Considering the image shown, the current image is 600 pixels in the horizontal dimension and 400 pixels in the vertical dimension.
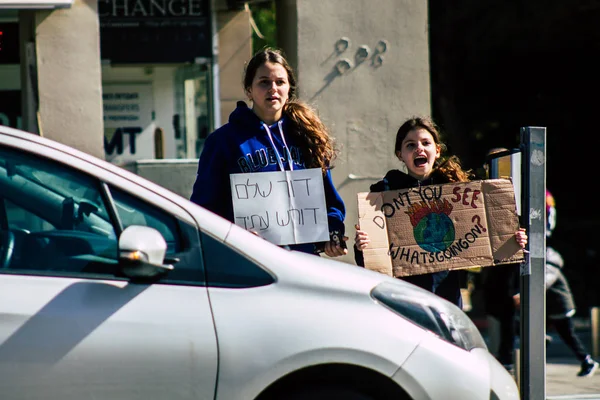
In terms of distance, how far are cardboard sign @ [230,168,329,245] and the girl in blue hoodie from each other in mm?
76

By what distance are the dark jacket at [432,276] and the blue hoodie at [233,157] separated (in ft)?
1.66

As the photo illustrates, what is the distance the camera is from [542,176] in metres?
5.55

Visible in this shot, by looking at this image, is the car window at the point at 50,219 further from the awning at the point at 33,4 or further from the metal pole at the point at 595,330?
the metal pole at the point at 595,330

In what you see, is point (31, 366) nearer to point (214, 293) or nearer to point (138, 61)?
point (214, 293)

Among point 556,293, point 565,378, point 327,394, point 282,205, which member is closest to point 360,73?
point 556,293

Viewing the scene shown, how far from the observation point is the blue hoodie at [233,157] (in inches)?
192

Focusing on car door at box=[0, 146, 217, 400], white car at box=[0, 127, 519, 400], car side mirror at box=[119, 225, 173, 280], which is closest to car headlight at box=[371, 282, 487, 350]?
white car at box=[0, 127, 519, 400]

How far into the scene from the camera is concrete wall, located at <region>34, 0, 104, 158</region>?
977 cm

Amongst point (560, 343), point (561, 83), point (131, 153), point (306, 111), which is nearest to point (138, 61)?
point (131, 153)

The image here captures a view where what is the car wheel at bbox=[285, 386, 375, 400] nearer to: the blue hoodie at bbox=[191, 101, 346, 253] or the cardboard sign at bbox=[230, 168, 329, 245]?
the cardboard sign at bbox=[230, 168, 329, 245]

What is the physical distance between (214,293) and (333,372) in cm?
52

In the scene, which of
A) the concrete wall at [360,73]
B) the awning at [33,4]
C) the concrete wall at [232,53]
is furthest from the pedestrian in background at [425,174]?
the concrete wall at [232,53]

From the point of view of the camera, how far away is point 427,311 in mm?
3904

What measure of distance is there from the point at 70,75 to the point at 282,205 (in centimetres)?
552
